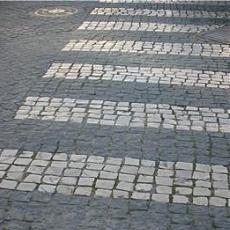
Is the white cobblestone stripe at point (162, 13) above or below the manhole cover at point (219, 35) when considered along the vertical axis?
above

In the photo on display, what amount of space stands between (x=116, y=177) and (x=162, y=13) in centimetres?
830

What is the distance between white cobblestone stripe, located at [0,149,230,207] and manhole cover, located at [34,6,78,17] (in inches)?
310

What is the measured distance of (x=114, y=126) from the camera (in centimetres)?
704

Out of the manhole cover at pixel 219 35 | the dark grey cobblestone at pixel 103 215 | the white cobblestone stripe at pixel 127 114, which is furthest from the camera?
the manhole cover at pixel 219 35

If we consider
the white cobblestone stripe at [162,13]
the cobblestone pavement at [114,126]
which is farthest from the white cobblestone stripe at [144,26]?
the white cobblestone stripe at [162,13]

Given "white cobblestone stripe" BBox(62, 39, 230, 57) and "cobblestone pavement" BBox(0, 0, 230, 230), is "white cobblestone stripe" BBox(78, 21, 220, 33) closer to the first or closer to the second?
"cobblestone pavement" BBox(0, 0, 230, 230)

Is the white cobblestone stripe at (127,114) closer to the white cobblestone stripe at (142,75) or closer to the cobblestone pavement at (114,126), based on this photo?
the cobblestone pavement at (114,126)

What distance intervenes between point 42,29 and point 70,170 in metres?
6.88

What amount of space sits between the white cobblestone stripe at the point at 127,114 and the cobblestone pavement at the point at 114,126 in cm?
2

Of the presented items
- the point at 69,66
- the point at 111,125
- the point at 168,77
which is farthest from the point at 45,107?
the point at 168,77

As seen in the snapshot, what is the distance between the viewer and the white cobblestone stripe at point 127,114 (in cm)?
708

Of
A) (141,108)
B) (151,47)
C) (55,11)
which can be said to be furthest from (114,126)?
(55,11)

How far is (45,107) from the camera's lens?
7.70 meters

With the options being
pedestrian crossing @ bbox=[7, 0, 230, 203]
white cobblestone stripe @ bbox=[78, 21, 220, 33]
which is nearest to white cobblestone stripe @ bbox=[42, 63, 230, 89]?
pedestrian crossing @ bbox=[7, 0, 230, 203]
